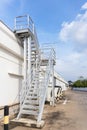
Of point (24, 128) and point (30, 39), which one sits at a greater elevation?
point (30, 39)

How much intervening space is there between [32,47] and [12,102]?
15.5ft

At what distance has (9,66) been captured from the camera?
11438 millimetres

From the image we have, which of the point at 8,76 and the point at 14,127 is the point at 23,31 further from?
the point at 14,127

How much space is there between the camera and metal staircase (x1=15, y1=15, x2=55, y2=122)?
10.2 metres

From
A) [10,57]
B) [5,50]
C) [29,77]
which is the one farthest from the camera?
[29,77]

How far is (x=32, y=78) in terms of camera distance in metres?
13.1

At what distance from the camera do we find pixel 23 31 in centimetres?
1268

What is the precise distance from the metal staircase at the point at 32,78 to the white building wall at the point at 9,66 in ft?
1.75

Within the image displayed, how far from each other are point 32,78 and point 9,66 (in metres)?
2.21

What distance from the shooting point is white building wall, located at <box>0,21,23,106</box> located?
10445 millimetres

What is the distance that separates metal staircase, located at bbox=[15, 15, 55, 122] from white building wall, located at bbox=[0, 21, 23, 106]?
53cm

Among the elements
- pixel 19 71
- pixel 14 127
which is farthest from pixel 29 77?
pixel 14 127

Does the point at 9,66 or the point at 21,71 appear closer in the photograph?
the point at 9,66

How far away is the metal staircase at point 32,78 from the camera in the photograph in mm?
10234
